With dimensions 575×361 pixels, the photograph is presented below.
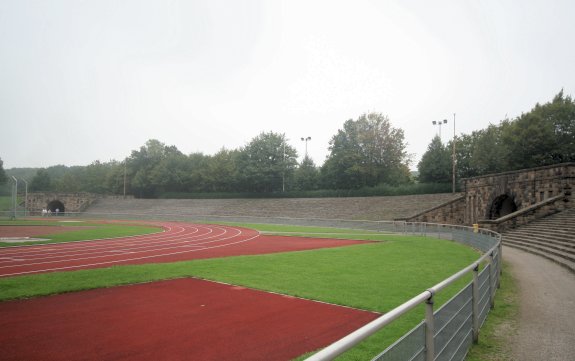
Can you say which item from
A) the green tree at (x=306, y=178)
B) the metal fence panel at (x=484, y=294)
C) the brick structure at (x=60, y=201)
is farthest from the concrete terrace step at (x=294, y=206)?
the metal fence panel at (x=484, y=294)

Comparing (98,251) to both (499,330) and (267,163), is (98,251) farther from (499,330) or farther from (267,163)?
(267,163)

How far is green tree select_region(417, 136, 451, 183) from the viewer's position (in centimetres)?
5938

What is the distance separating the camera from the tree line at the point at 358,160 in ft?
151

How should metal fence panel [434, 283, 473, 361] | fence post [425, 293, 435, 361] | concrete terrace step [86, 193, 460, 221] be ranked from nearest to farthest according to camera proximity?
fence post [425, 293, 435, 361] < metal fence panel [434, 283, 473, 361] < concrete terrace step [86, 193, 460, 221]

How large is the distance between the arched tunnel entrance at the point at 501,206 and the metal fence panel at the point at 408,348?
36878 millimetres

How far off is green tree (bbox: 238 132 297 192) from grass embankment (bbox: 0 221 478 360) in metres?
55.5

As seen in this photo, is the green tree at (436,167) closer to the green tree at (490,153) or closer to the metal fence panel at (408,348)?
the green tree at (490,153)

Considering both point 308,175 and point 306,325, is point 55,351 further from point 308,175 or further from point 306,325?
point 308,175

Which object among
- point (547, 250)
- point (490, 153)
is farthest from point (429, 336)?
point (490, 153)

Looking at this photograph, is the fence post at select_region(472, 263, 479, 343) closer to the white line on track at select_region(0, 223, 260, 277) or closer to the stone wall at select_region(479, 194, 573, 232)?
the white line on track at select_region(0, 223, 260, 277)

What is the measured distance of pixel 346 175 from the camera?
220 ft

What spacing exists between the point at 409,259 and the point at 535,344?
10086 millimetres

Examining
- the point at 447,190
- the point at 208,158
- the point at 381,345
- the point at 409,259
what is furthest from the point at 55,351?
the point at 208,158

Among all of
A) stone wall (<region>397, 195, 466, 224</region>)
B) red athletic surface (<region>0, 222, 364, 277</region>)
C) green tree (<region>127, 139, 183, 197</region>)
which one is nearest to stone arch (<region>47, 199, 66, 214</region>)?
green tree (<region>127, 139, 183, 197</region>)
